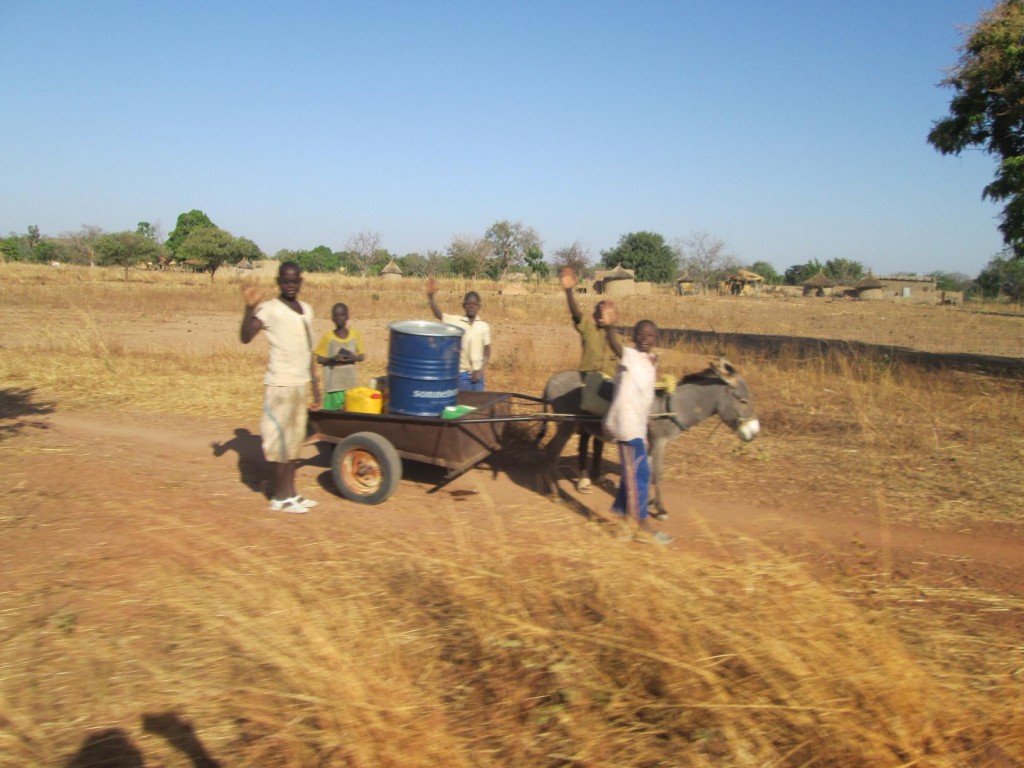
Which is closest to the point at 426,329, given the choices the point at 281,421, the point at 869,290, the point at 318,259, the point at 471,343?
the point at 281,421

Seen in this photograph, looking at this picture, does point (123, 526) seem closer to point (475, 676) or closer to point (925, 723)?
point (475, 676)

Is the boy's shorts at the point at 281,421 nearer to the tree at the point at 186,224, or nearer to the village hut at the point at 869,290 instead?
the village hut at the point at 869,290

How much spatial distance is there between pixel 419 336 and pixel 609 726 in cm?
369

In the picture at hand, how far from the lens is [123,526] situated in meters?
5.22

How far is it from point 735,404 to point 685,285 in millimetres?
59626

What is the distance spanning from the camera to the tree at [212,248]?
55.9 m

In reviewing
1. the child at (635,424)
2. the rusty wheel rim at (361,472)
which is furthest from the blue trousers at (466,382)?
the child at (635,424)

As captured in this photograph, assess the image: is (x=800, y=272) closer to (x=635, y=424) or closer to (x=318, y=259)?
(x=318, y=259)

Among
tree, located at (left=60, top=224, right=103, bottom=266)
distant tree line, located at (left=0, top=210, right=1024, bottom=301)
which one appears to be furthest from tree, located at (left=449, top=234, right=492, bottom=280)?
tree, located at (left=60, top=224, right=103, bottom=266)

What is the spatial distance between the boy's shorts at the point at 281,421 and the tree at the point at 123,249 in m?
60.7

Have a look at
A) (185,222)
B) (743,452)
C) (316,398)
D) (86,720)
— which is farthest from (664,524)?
(185,222)

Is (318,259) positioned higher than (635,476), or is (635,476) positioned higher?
(318,259)

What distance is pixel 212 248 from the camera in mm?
55812

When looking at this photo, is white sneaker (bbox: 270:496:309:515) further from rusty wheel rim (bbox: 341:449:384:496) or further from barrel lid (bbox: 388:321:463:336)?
barrel lid (bbox: 388:321:463:336)
